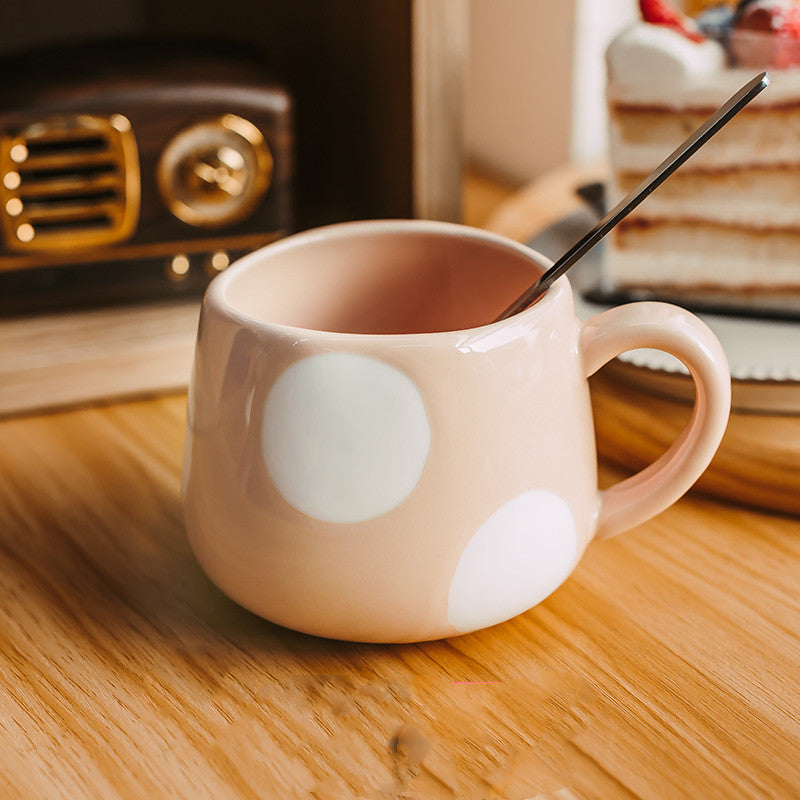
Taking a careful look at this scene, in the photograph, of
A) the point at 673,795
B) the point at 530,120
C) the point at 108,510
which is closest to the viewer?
the point at 673,795

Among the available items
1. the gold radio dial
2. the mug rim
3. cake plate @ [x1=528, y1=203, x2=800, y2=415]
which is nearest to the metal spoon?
the mug rim

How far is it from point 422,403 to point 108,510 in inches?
7.5

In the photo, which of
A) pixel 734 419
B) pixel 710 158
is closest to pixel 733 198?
pixel 710 158

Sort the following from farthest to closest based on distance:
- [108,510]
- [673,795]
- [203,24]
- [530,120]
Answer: [530,120], [203,24], [108,510], [673,795]

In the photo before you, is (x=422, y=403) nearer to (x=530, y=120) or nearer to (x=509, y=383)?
(x=509, y=383)

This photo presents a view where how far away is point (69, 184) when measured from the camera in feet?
1.70

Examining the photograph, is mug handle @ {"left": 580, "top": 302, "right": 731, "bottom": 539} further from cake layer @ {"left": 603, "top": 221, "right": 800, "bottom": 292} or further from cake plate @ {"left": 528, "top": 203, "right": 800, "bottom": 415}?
cake layer @ {"left": 603, "top": 221, "right": 800, "bottom": 292}

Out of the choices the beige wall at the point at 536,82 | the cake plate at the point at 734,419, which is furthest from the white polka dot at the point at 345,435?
the beige wall at the point at 536,82

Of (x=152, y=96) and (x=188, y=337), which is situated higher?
(x=152, y=96)

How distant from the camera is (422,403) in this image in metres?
0.31

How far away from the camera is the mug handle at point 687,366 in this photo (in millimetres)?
336

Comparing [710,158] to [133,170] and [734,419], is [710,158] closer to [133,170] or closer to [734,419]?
[734,419]

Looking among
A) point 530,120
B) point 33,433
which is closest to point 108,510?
point 33,433

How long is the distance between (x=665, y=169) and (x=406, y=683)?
0.18 m
